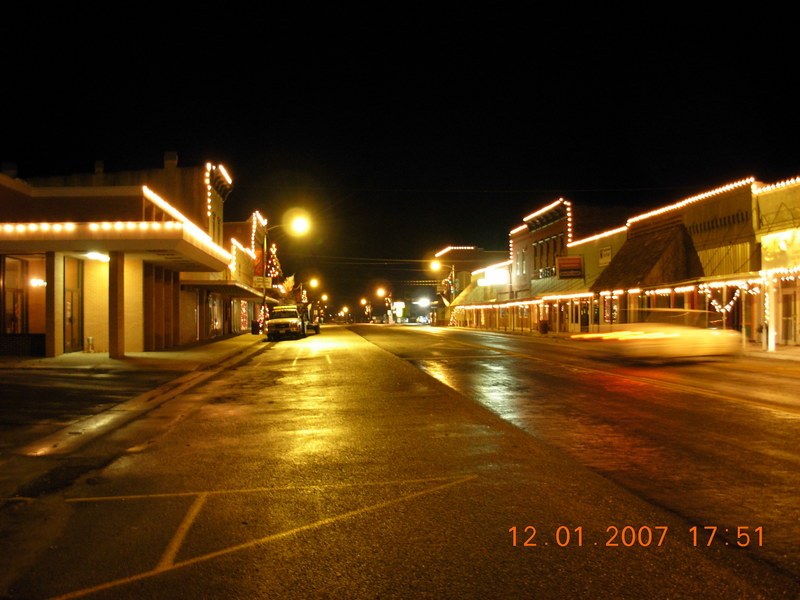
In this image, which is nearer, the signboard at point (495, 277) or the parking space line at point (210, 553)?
the parking space line at point (210, 553)

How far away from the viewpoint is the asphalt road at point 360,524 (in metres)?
4.29

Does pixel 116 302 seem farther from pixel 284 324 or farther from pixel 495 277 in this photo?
pixel 495 277

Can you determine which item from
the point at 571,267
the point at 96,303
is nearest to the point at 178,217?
the point at 96,303

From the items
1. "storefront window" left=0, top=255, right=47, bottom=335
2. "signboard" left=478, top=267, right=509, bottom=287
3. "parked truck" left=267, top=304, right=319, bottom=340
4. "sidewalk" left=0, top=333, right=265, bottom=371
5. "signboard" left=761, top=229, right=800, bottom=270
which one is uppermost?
"signboard" left=478, top=267, right=509, bottom=287

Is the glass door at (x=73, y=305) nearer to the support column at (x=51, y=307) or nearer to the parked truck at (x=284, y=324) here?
the support column at (x=51, y=307)

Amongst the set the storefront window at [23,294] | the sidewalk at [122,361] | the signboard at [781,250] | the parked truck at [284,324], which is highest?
the signboard at [781,250]

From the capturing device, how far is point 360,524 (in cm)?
545

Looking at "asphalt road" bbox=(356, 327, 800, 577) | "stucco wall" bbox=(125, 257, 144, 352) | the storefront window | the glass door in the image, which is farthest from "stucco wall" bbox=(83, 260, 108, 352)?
"asphalt road" bbox=(356, 327, 800, 577)

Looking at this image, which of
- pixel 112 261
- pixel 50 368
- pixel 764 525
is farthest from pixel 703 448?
pixel 112 261

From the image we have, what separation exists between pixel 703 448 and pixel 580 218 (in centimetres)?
4564

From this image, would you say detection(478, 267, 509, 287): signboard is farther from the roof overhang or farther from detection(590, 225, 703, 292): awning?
the roof overhang

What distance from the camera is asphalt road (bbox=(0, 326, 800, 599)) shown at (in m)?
4.29

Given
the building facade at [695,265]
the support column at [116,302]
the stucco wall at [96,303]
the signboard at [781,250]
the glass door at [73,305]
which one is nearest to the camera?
the support column at [116,302]

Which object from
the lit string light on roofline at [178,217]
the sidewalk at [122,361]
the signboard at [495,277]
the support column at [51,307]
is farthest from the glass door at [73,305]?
the signboard at [495,277]
